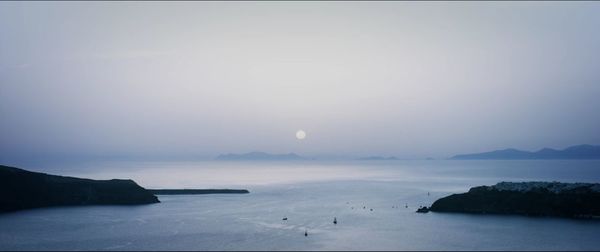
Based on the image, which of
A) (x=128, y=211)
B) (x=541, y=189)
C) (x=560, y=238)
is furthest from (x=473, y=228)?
(x=128, y=211)

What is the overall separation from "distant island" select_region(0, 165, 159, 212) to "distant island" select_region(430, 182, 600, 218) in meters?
71.4

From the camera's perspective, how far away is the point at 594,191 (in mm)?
82312

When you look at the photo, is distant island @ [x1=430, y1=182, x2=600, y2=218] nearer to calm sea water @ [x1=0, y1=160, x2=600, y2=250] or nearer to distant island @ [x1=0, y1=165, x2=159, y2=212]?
calm sea water @ [x1=0, y1=160, x2=600, y2=250]

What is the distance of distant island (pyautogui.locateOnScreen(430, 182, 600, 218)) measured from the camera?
268 ft

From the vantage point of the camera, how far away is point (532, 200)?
87062mm

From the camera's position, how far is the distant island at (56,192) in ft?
334

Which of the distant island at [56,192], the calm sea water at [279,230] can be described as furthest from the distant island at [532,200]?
the distant island at [56,192]

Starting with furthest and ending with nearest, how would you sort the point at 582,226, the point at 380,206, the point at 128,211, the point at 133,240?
1. the point at 380,206
2. the point at 128,211
3. the point at 582,226
4. the point at 133,240

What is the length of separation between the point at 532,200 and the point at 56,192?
101644 millimetres

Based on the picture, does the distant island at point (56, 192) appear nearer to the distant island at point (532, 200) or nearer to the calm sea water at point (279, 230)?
the calm sea water at point (279, 230)

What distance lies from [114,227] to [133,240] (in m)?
13.6

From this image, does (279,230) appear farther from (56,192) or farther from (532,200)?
(56,192)

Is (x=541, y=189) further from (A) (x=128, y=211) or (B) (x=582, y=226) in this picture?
(A) (x=128, y=211)

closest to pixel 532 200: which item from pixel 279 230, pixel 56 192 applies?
pixel 279 230
